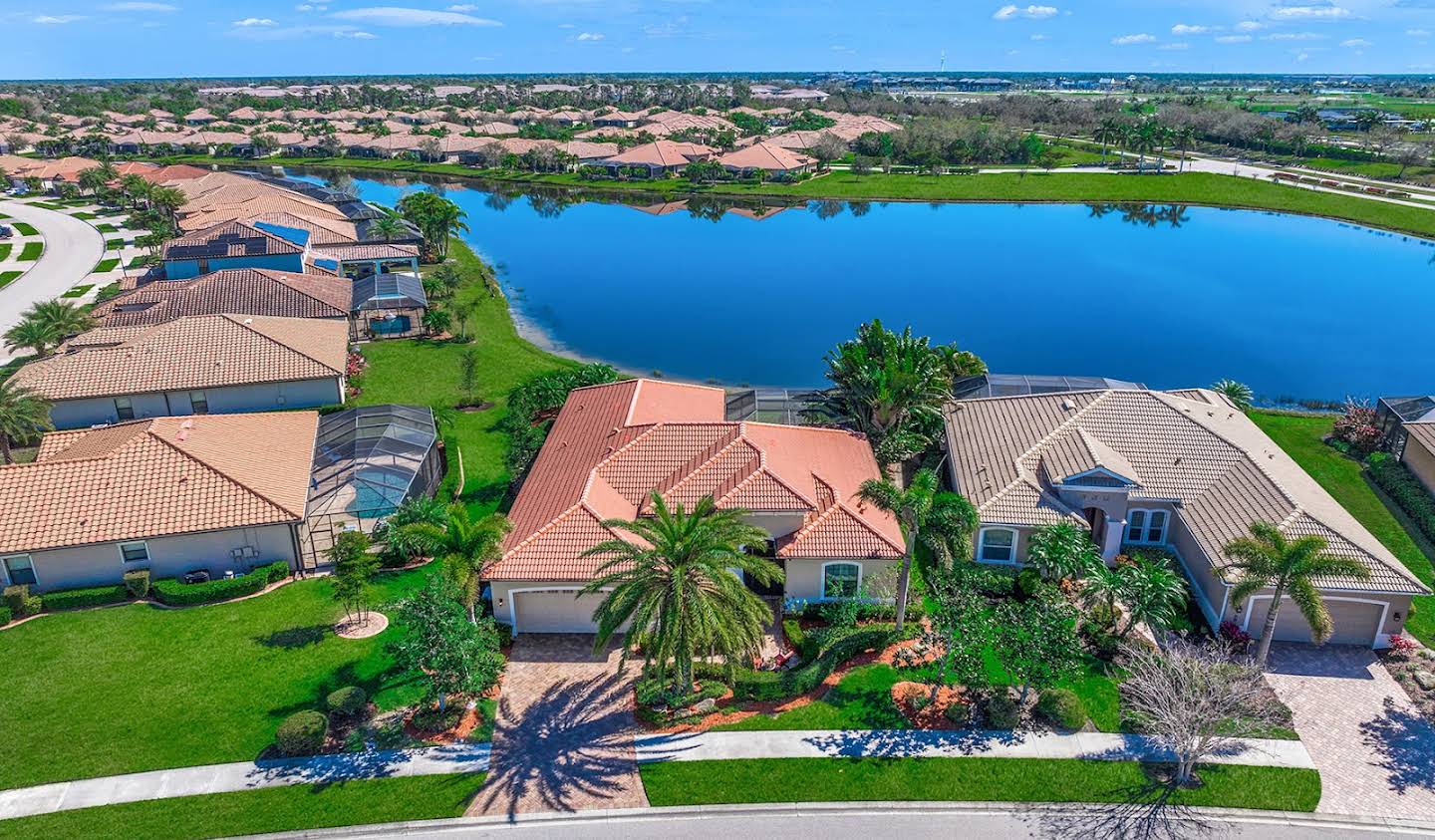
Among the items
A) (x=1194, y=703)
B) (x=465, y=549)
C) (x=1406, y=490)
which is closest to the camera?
(x=1194, y=703)

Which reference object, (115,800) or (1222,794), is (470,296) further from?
(1222,794)

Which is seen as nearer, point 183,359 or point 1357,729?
point 1357,729

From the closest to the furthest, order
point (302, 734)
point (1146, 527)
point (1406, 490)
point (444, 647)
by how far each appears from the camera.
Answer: point (302, 734) < point (444, 647) < point (1146, 527) < point (1406, 490)

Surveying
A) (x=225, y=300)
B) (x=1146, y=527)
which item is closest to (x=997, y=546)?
(x=1146, y=527)

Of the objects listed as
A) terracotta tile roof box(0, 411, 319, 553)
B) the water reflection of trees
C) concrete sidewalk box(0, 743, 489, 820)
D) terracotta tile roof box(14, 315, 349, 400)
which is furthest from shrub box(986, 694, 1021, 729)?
the water reflection of trees

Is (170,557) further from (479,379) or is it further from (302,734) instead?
(479,379)

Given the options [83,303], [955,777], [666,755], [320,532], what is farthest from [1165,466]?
[83,303]
